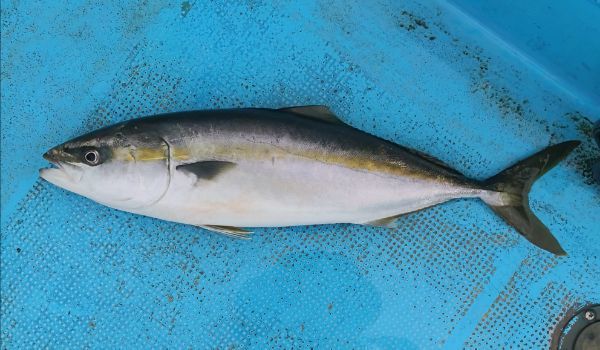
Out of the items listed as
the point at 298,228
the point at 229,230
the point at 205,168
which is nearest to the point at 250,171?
the point at 205,168

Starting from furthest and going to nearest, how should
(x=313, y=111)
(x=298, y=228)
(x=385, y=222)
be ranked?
(x=298, y=228) < (x=385, y=222) < (x=313, y=111)

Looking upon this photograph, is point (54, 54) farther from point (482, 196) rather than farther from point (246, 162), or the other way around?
point (482, 196)

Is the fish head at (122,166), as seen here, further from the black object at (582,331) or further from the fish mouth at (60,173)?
the black object at (582,331)

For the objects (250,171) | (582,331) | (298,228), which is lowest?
(582,331)

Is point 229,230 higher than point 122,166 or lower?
lower

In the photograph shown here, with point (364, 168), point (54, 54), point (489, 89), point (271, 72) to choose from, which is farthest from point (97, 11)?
point (489, 89)

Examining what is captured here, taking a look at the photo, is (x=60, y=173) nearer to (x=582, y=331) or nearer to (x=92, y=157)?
(x=92, y=157)
